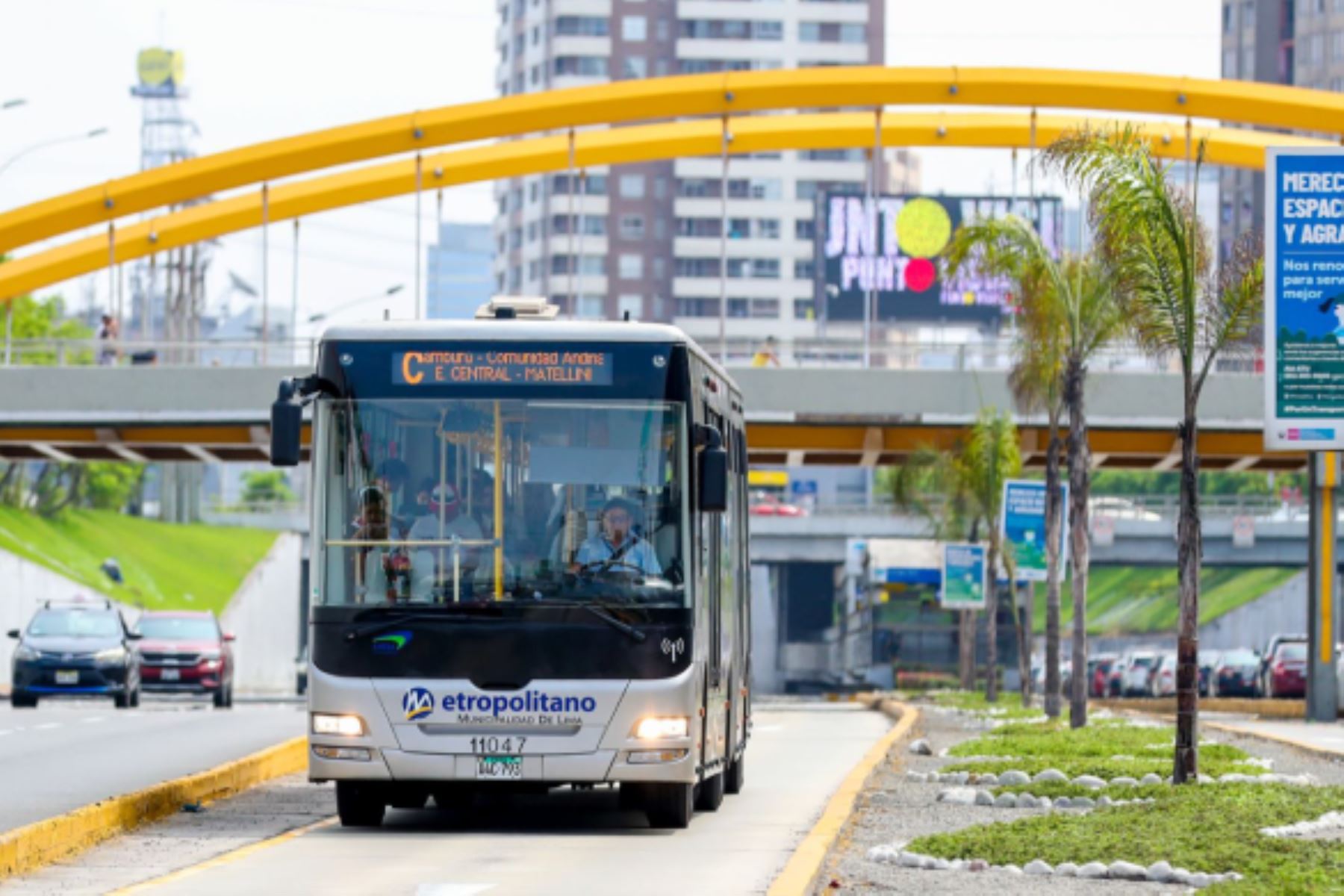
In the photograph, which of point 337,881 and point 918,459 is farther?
point 918,459

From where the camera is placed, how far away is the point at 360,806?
16.8 meters

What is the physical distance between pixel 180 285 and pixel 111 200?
20.5 m

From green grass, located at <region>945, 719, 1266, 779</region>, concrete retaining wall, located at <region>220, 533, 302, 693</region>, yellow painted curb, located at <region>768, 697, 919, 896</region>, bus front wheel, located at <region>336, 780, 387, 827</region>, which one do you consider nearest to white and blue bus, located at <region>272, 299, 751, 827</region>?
bus front wheel, located at <region>336, 780, 387, 827</region>

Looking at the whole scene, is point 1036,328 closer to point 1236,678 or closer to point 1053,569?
point 1053,569

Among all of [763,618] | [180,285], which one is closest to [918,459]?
[180,285]

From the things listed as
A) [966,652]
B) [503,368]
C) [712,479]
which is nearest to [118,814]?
[503,368]

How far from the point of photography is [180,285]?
76750mm

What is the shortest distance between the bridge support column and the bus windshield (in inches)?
1024

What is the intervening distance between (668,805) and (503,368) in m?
2.83

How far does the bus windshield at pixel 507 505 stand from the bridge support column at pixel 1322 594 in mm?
26002

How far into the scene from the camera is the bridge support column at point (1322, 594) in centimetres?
4094

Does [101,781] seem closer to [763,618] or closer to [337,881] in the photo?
[337,881]

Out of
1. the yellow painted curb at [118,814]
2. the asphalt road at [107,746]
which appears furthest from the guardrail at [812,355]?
the yellow painted curb at [118,814]

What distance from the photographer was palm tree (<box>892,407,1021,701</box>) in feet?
156
